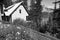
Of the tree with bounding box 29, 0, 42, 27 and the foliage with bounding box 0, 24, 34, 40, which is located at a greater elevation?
the tree with bounding box 29, 0, 42, 27

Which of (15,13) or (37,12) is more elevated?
(37,12)

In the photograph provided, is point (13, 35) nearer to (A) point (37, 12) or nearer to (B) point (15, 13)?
(B) point (15, 13)

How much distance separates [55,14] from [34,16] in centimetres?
1815

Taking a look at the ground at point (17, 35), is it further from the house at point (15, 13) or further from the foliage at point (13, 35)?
the house at point (15, 13)

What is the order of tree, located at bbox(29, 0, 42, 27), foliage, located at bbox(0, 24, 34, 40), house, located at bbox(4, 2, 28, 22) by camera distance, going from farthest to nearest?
tree, located at bbox(29, 0, 42, 27) → house, located at bbox(4, 2, 28, 22) → foliage, located at bbox(0, 24, 34, 40)

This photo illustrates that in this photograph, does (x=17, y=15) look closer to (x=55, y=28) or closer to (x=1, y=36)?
(x=55, y=28)

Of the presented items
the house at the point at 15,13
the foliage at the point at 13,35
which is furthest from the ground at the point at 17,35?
the house at the point at 15,13

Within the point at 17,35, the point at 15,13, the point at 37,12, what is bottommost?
the point at 17,35

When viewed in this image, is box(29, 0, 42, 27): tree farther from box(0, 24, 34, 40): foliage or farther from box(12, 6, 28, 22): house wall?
box(0, 24, 34, 40): foliage

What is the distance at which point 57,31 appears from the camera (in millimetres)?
20172

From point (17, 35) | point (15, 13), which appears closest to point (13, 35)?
point (17, 35)

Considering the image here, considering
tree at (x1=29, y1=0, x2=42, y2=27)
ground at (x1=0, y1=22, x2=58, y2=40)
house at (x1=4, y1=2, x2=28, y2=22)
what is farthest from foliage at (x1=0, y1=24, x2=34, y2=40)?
tree at (x1=29, y1=0, x2=42, y2=27)

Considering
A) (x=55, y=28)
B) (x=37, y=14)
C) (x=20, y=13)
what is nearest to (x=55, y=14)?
(x=55, y=28)

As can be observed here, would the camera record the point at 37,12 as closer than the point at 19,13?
No
